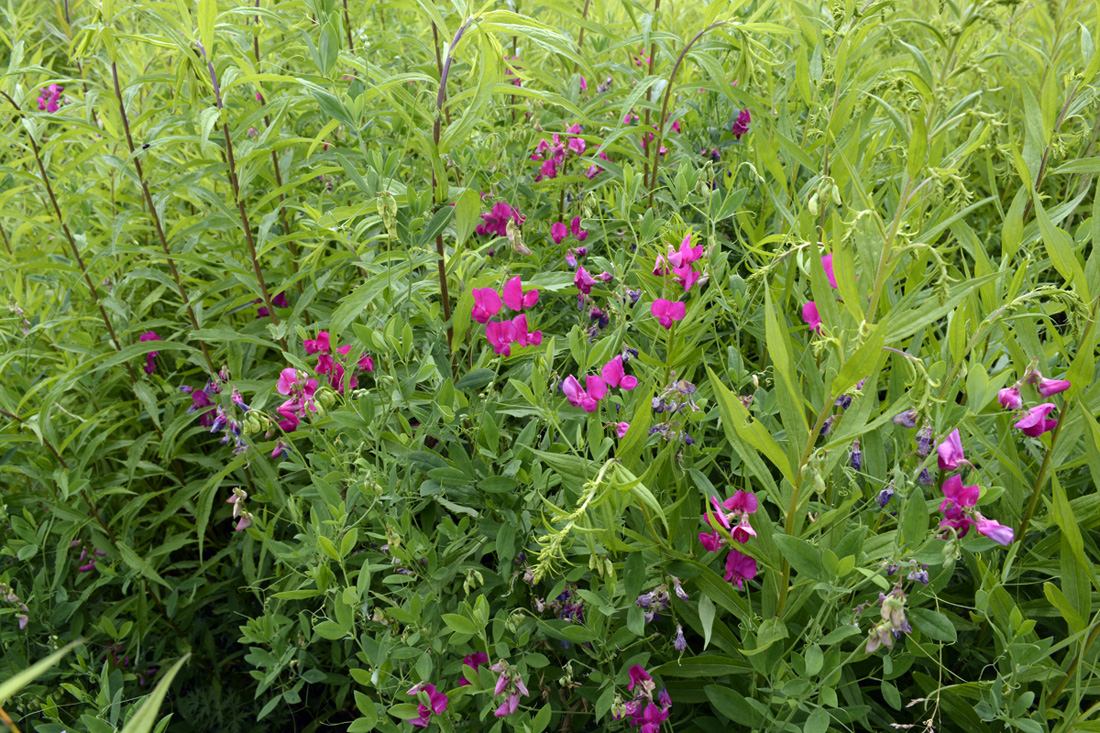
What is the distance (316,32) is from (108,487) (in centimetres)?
139

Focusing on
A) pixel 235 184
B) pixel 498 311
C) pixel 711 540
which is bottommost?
pixel 711 540

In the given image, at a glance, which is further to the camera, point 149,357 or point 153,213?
point 149,357

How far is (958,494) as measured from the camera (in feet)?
3.68

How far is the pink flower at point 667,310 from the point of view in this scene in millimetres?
1359

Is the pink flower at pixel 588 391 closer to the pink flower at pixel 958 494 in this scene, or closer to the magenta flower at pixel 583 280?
the magenta flower at pixel 583 280

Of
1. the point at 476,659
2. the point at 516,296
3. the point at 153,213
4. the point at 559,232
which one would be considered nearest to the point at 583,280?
the point at 516,296

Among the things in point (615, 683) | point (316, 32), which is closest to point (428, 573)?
point (615, 683)

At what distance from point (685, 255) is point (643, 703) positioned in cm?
81

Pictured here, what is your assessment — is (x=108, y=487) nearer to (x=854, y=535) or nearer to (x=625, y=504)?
(x=625, y=504)

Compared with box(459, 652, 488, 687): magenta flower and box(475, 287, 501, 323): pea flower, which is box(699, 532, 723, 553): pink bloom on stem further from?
box(475, 287, 501, 323): pea flower

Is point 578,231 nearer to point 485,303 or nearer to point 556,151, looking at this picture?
point 556,151

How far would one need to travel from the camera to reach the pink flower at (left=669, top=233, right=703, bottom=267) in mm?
1339

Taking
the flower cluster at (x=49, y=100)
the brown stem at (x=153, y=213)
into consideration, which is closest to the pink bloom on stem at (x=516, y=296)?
the brown stem at (x=153, y=213)

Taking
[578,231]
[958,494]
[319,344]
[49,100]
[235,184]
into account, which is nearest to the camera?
[958,494]
